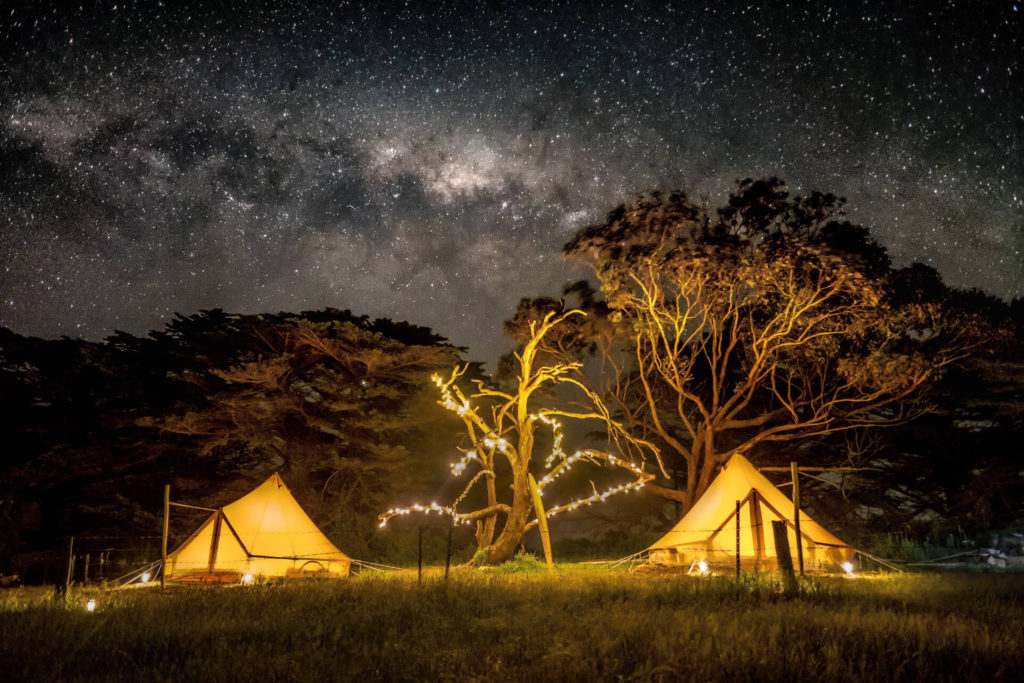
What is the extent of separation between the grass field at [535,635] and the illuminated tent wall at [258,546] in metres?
5.93

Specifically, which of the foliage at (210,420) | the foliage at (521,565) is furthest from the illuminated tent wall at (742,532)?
the foliage at (210,420)

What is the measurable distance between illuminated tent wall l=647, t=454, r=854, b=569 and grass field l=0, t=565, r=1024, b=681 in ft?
17.2

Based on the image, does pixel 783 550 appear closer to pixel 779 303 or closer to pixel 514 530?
pixel 514 530

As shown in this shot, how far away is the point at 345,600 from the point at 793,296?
51.7 feet

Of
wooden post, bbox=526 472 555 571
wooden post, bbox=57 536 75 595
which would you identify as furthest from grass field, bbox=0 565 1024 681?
wooden post, bbox=526 472 555 571

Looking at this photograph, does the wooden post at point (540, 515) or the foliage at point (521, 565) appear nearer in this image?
the foliage at point (521, 565)

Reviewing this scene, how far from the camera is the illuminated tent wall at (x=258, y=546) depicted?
15305 mm

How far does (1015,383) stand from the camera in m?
21.4

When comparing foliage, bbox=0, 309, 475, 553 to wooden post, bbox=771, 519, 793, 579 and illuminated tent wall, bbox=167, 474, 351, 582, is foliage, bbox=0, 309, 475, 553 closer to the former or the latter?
illuminated tent wall, bbox=167, 474, 351, 582

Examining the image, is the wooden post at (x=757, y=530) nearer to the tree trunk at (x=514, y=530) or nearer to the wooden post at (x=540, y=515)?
the wooden post at (x=540, y=515)

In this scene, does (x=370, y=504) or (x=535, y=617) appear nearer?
(x=535, y=617)

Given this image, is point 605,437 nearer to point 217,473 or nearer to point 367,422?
point 367,422

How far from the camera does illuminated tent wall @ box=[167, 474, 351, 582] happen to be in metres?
15.3

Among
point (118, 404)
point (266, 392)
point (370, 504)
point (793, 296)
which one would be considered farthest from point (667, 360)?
point (118, 404)
